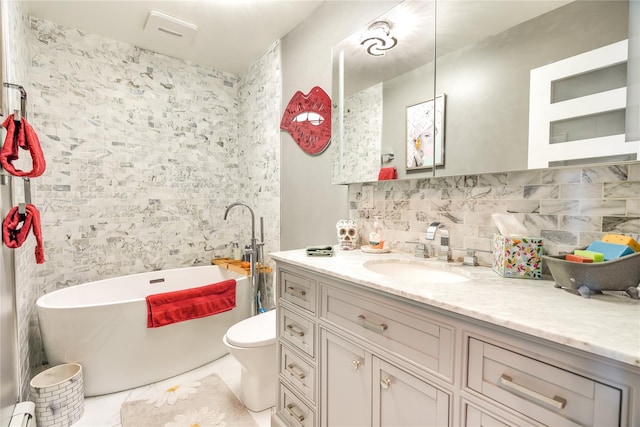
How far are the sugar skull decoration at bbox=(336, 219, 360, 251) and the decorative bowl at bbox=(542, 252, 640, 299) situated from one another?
40.5 inches

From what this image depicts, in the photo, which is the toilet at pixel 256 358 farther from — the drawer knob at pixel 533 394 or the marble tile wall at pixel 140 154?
the drawer knob at pixel 533 394

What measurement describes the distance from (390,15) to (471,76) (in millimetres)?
636

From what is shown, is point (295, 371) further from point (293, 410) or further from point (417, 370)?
point (417, 370)

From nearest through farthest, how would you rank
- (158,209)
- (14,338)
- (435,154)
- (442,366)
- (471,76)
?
(442,366)
(471,76)
(435,154)
(14,338)
(158,209)

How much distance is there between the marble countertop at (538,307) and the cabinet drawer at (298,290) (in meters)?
0.19

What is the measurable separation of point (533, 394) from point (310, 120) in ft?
6.49

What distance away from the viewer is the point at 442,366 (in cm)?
81

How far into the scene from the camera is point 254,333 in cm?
175

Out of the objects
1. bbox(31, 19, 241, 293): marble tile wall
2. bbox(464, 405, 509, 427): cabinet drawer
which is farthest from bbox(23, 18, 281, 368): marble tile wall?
bbox(464, 405, 509, 427): cabinet drawer

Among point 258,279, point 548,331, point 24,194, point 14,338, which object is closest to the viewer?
point 548,331

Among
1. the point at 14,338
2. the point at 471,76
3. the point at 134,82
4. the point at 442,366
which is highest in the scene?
the point at 134,82

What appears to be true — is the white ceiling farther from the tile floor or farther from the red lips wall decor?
the tile floor

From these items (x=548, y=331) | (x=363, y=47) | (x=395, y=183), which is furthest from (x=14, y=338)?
(x=363, y=47)

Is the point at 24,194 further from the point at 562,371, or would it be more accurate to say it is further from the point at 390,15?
the point at 562,371
